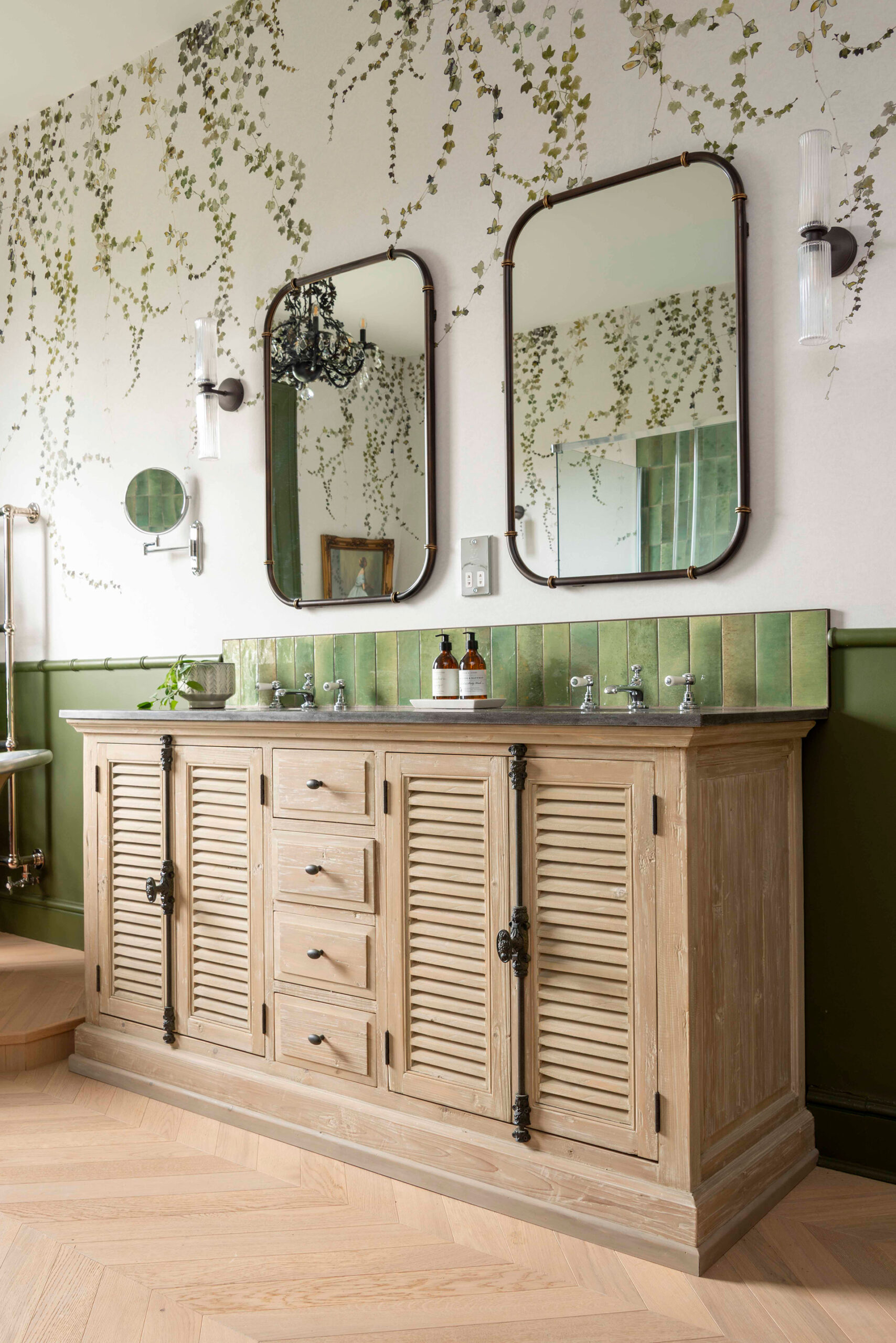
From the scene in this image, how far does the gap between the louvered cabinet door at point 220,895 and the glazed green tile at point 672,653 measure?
3.01 feet

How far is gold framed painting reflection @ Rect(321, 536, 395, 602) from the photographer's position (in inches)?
109

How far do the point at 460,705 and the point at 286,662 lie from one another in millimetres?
894

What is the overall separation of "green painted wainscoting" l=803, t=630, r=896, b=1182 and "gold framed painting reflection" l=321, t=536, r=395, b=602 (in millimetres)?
1179

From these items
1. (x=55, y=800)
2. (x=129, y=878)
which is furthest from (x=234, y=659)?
(x=55, y=800)

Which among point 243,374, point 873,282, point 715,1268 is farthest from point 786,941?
point 243,374

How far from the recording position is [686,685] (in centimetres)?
220

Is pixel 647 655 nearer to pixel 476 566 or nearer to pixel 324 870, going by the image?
pixel 476 566

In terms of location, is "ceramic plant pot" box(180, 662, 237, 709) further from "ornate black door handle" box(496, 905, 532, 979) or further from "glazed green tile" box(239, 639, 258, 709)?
"ornate black door handle" box(496, 905, 532, 979)

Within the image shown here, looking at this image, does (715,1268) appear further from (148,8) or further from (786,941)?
(148,8)

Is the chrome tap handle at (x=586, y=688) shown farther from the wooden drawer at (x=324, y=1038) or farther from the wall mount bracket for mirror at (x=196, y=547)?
the wall mount bracket for mirror at (x=196, y=547)

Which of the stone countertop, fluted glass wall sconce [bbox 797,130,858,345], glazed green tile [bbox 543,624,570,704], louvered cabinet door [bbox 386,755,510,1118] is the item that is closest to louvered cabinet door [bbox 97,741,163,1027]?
the stone countertop

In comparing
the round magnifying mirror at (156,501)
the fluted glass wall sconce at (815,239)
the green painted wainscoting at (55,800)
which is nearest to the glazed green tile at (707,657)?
the fluted glass wall sconce at (815,239)

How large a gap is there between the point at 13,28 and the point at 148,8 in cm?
46

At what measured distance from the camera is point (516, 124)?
253cm
